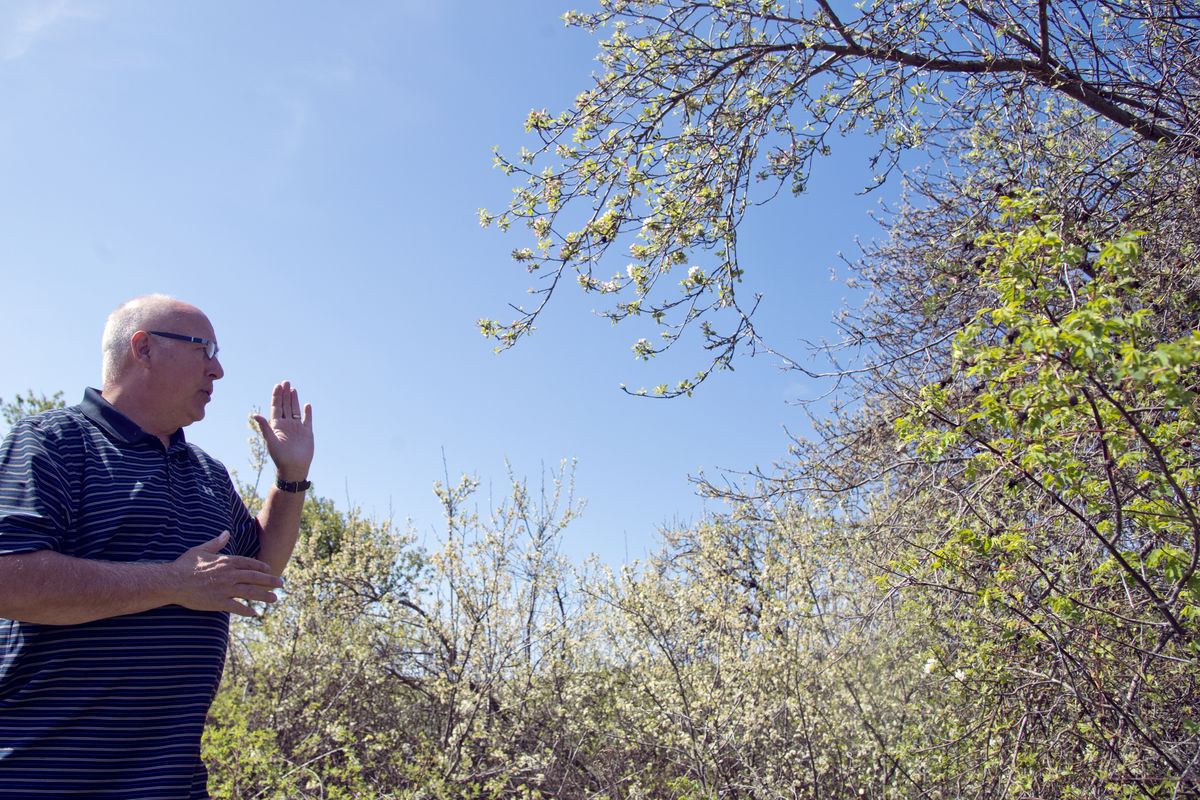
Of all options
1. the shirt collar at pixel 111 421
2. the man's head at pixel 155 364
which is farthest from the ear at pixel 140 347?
the shirt collar at pixel 111 421

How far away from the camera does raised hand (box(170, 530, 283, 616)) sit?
1721 mm

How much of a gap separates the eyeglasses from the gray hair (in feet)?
0.15

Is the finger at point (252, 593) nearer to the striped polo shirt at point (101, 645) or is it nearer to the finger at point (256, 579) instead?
the finger at point (256, 579)

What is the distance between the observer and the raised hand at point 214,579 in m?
1.72

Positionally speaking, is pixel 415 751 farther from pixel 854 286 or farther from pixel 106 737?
pixel 106 737

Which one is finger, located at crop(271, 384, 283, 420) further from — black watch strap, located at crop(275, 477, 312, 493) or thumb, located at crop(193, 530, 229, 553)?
thumb, located at crop(193, 530, 229, 553)

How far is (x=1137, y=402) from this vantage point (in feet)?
8.67

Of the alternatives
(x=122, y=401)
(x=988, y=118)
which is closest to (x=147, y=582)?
(x=122, y=401)

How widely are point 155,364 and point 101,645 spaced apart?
2.19 feet

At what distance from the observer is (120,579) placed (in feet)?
5.39

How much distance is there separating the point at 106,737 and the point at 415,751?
18.4 ft

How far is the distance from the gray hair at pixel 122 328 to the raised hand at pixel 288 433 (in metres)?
0.34

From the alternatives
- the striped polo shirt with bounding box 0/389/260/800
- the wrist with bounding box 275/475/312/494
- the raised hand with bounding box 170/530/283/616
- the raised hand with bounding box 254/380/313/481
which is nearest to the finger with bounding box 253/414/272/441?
the raised hand with bounding box 254/380/313/481

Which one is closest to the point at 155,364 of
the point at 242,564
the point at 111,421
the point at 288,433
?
the point at 111,421
